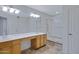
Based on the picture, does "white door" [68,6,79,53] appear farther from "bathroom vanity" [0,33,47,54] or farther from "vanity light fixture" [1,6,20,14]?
"vanity light fixture" [1,6,20,14]

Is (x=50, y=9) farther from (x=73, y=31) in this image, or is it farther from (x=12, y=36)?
(x=12, y=36)

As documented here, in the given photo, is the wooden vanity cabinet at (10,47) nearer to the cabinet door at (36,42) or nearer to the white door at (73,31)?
the cabinet door at (36,42)

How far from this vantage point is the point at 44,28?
5.94 ft

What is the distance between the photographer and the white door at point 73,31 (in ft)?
5.51

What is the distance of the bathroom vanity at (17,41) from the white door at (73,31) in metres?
0.42

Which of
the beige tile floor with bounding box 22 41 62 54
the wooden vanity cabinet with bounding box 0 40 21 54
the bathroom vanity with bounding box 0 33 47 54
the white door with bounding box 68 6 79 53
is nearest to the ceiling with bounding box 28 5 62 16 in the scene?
the white door with bounding box 68 6 79 53

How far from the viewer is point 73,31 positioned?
68.0 inches

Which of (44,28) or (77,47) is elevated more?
(44,28)

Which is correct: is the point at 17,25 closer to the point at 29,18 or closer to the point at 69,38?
the point at 29,18

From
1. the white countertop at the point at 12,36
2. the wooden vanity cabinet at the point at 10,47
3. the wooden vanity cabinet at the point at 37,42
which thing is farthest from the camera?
the wooden vanity cabinet at the point at 37,42

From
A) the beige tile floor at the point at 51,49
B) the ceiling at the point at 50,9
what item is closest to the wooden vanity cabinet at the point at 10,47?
the beige tile floor at the point at 51,49

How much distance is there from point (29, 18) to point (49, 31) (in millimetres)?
385
